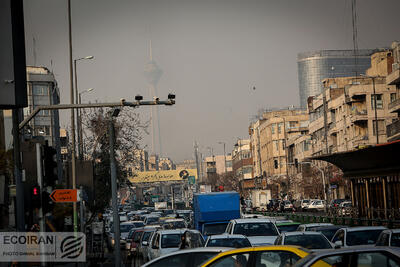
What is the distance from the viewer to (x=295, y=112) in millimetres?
159000

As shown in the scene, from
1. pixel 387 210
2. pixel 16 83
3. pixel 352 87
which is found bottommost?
pixel 387 210

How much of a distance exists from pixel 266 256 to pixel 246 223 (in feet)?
47.9

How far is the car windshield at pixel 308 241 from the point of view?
69.8ft

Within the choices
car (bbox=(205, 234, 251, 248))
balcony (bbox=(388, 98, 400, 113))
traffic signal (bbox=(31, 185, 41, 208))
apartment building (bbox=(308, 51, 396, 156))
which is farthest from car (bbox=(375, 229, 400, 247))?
apartment building (bbox=(308, 51, 396, 156))

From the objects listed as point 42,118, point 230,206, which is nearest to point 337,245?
point 230,206

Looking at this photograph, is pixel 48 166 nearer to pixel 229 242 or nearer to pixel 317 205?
pixel 229 242

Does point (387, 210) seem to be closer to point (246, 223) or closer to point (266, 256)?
point (246, 223)

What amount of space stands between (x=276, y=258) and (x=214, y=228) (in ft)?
66.9

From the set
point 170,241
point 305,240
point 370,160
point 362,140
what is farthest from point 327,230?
point 362,140

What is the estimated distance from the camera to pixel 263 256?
507 inches

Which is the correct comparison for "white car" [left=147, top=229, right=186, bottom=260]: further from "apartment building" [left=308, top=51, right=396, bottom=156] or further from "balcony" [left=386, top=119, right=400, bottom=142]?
"apartment building" [left=308, top=51, right=396, bottom=156]

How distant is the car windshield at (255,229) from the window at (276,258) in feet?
46.1

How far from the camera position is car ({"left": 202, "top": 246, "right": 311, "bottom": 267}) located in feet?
42.1

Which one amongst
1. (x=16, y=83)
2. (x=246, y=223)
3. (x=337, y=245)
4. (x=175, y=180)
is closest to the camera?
(x=16, y=83)
